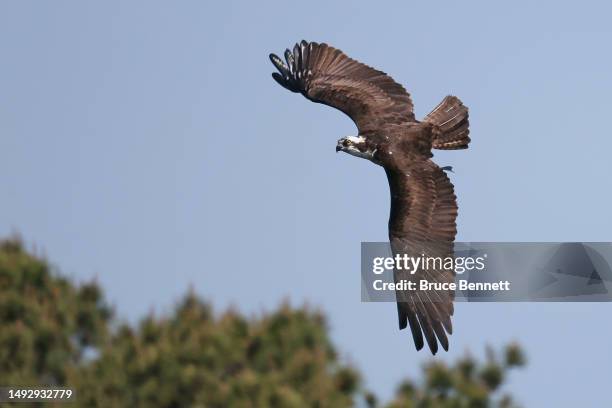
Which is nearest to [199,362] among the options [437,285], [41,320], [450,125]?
[41,320]

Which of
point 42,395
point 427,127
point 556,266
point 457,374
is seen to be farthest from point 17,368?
point 556,266

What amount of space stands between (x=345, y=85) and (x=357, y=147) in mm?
1666

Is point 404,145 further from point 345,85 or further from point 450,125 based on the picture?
point 345,85

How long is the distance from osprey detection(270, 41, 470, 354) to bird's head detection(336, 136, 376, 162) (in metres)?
0.02

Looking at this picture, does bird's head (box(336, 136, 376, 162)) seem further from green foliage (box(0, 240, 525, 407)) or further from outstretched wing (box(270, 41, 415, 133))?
green foliage (box(0, 240, 525, 407))

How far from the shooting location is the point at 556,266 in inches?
1185

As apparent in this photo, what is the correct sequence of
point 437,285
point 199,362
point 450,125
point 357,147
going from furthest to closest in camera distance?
point 450,125
point 357,147
point 437,285
point 199,362

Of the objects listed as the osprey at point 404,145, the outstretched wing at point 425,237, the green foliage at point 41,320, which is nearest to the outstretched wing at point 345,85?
the osprey at point 404,145

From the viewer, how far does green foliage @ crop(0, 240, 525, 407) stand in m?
21.3

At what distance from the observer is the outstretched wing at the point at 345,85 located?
27.9 m

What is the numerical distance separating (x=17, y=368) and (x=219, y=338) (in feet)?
10.0

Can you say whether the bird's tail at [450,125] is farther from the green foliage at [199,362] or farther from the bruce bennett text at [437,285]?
the green foliage at [199,362]

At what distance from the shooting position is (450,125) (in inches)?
1083

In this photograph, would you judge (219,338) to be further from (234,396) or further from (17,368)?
(17,368)
